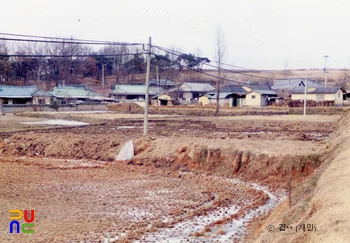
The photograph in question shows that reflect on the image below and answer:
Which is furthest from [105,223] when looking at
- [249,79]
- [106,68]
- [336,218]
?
[249,79]

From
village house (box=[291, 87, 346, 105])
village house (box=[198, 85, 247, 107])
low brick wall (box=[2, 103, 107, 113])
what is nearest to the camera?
low brick wall (box=[2, 103, 107, 113])

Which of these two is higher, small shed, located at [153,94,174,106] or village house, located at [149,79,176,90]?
village house, located at [149,79,176,90]

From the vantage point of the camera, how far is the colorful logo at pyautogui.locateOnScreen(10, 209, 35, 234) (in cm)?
648

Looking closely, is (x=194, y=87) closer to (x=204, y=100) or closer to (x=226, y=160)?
(x=204, y=100)

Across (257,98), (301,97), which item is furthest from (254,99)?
(301,97)

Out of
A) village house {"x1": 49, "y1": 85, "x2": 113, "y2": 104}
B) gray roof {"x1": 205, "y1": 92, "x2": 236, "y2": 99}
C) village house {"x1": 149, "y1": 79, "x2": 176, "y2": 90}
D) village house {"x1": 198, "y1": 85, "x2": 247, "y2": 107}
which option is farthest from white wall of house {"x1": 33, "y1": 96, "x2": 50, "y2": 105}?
gray roof {"x1": 205, "y1": 92, "x2": 236, "y2": 99}

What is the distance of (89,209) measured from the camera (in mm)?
8031

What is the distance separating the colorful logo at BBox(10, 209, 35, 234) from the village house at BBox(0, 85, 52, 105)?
43256mm

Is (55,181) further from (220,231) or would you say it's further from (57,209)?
(220,231)

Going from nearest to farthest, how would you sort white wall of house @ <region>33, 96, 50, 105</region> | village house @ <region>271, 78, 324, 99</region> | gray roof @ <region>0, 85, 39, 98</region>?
1. gray roof @ <region>0, 85, 39, 98</region>
2. white wall of house @ <region>33, 96, 50, 105</region>
3. village house @ <region>271, 78, 324, 99</region>

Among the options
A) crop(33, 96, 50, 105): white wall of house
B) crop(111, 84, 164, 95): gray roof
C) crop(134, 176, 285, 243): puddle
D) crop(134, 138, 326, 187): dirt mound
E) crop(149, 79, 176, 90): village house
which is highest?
crop(149, 79, 176, 90): village house

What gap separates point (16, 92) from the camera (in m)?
48.8

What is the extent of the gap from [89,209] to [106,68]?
66.4 m

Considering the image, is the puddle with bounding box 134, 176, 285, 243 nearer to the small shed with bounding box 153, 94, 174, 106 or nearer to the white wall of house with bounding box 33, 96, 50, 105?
the white wall of house with bounding box 33, 96, 50, 105
